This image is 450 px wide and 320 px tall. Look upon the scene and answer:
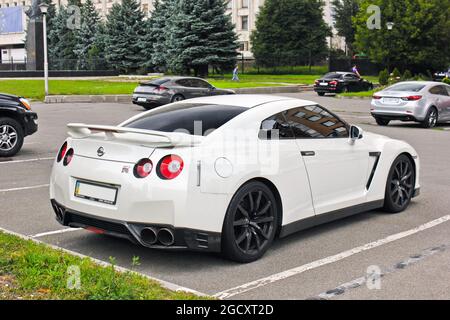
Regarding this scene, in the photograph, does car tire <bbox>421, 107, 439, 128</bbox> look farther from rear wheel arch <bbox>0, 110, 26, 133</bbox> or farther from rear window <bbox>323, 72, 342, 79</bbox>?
rear window <bbox>323, 72, 342, 79</bbox>

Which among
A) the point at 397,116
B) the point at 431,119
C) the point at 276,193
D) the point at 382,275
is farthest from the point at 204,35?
the point at 382,275

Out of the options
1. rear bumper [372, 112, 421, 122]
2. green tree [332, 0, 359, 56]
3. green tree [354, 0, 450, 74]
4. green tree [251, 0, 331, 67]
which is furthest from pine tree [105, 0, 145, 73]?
rear bumper [372, 112, 421, 122]

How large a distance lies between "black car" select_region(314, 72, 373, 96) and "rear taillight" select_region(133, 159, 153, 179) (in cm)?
3427

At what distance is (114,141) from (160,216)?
0.88 meters

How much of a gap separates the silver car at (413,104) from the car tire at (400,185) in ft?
39.9

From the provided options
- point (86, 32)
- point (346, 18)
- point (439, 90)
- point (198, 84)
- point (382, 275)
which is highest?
point (346, 18)

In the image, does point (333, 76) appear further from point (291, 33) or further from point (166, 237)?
point (166, 237)

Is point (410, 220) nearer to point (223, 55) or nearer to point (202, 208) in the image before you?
point (202, 208)

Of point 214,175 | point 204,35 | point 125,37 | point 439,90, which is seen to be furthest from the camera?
point 125,37

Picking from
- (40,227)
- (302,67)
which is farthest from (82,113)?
(302,67)

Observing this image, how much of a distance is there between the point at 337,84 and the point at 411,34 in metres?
11.5

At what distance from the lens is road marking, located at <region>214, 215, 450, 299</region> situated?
16.9 ft

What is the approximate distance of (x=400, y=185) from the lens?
8.04 metres

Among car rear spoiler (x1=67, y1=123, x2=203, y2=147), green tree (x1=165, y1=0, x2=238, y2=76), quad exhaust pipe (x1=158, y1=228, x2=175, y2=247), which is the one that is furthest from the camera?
Result: green tree (x1=165, y1=0, x2=238, y2=76)
